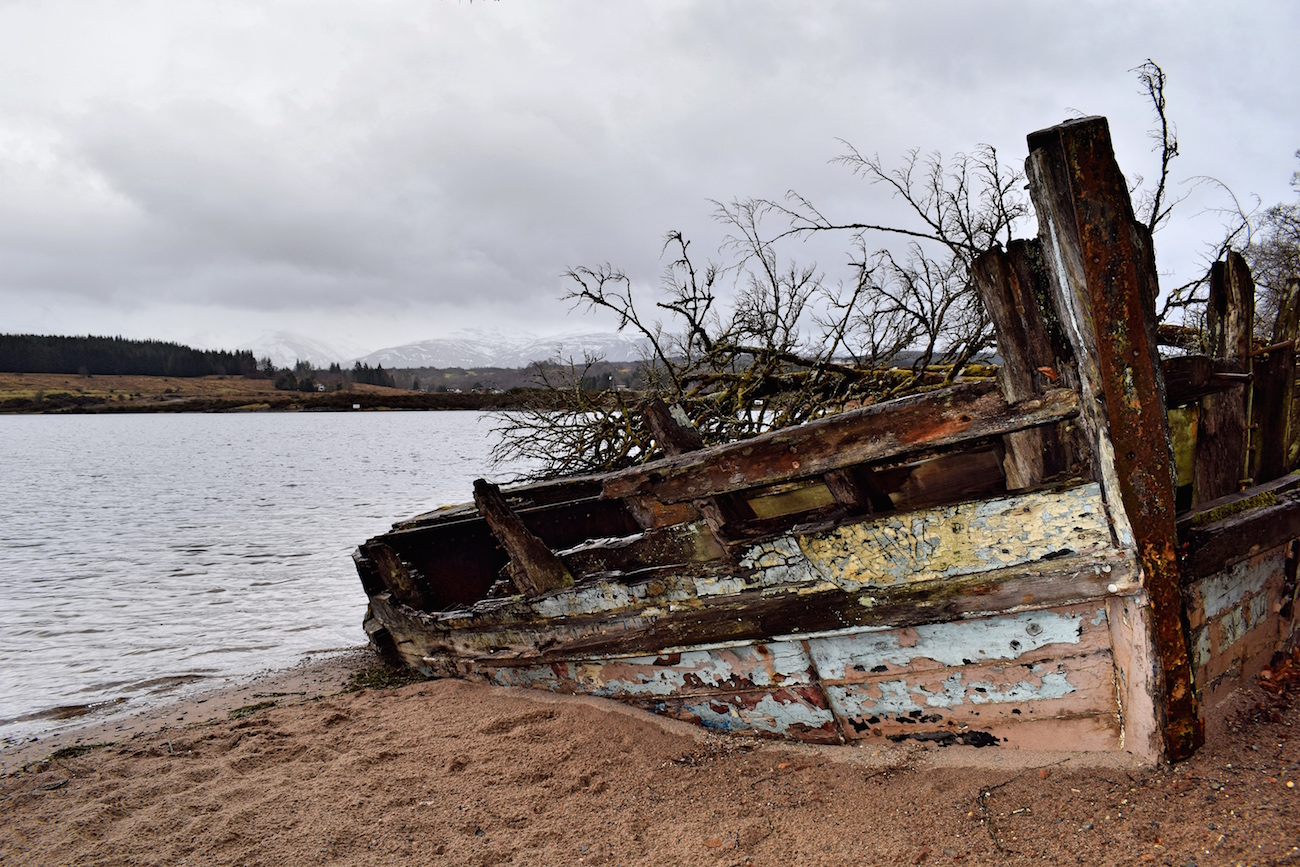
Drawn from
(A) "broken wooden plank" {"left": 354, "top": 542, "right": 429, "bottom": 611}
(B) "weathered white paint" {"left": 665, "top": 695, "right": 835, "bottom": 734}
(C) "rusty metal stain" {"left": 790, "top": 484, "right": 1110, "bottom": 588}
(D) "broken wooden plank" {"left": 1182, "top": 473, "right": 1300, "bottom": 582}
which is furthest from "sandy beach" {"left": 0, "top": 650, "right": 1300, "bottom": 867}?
(A) "broken wooden plank" {"left": 354, "top": 542, "right": 429, "bottom": 611}

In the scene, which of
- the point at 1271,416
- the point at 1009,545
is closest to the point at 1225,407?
the point at 1271,416

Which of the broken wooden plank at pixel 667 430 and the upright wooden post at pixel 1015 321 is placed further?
the broken wooden plank at pixel 667 430

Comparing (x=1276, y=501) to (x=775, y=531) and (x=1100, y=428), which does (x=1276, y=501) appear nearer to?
(x=1100, y=428)

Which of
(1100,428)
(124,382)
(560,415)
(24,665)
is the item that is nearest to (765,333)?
(560,415)

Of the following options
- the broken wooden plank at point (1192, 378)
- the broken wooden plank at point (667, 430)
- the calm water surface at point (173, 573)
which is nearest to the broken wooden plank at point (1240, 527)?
the broken wooden plank at point (1192, 378)

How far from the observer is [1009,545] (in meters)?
2.74

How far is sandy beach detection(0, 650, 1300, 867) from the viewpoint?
101 inches

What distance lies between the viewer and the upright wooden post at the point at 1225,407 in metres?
3.64

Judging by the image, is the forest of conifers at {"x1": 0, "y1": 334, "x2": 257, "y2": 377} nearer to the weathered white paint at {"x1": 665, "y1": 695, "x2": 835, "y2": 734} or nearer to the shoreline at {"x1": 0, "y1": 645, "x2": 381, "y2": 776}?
the shoreline at {"x1": 0, "y1": 645, "x2": 381, "y2": 776}

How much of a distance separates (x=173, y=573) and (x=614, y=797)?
37.3ft

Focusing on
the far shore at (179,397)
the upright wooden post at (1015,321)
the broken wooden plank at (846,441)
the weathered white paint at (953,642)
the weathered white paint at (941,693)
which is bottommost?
the weathered white paint at (941,693)

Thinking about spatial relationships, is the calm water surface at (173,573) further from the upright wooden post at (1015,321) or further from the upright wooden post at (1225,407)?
the upright wooden post at (1225,407)

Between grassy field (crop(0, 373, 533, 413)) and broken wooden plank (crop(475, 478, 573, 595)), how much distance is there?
77904 mm

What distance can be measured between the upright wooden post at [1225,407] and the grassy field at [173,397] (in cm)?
Result: 7929
